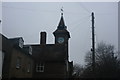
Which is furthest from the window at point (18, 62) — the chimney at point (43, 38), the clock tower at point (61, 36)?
the clock tower at point (61, 36)

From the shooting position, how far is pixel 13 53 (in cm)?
2728

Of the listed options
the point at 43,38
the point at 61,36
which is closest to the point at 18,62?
the point at 43,38

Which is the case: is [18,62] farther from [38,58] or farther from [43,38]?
[43,38]

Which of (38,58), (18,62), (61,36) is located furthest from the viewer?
(61,36)

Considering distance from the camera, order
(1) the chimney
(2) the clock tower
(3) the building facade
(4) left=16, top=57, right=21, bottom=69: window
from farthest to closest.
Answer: (2) the clock tower, (1) the chimney, (4) left=16, top=57, right=21, bottom=69: window, (3) the building facade

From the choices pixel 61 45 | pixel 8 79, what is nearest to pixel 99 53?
pixel 61 45

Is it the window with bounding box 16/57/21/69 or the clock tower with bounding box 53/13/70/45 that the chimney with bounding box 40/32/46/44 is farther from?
the window with bounding box 16/57/21/69

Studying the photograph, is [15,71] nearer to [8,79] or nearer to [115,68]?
[8,79]

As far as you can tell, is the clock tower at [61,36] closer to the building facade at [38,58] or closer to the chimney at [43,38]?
the building facade at [38,58]

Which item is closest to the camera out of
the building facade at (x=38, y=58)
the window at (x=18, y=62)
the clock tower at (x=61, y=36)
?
the building facade at (x=38, y=58)

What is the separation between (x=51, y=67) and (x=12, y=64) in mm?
15235

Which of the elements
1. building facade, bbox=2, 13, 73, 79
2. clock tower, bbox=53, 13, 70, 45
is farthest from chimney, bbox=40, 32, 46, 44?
clock tower, bbox=53, 13, 70, 45

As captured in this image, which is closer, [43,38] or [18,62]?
[18,62]

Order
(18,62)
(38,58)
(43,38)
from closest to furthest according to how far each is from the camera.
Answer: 1. (18,62)
2. (38,58)
3. (43,38)
